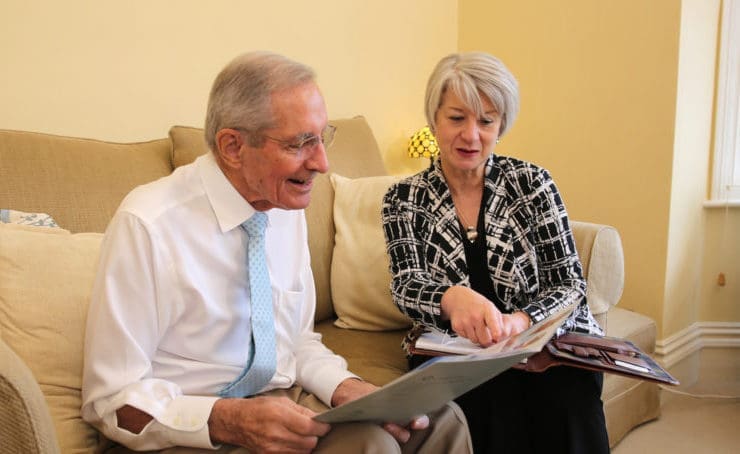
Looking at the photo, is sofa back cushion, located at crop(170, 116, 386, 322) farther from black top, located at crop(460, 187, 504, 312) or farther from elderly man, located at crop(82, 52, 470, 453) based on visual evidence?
elderly man, located at crop(82, 52, 470, 453)

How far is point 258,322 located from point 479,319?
45 cm

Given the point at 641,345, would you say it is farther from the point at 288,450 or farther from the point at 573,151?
the point at 288,450

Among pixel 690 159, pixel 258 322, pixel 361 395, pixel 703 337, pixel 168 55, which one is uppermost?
pixel 168 55

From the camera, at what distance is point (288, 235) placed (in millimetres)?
1319

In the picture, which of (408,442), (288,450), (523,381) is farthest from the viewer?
(523,381)

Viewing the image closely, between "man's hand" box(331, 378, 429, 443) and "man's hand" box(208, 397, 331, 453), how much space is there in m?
0.12

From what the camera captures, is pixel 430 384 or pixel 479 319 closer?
pixel 430 384

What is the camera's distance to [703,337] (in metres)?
2.60

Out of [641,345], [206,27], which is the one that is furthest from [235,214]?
[641,345]

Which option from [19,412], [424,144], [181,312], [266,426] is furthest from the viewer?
[424,144]

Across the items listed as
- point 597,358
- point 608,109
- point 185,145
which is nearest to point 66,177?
point 185,145

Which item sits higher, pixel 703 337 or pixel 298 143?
pixel 298 143

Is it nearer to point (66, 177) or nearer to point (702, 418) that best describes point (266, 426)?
point (66, 177)

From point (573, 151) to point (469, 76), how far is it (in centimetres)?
135
